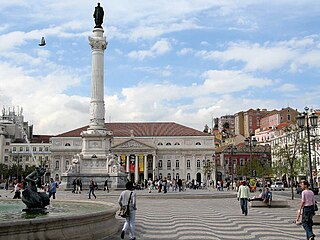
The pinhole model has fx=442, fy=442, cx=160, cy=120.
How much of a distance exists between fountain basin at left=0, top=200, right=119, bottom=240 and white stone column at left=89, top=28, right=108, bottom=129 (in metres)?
36.7

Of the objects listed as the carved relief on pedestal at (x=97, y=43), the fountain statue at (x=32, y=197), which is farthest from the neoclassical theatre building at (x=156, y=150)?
the fountain statue at (x=32, y=197)

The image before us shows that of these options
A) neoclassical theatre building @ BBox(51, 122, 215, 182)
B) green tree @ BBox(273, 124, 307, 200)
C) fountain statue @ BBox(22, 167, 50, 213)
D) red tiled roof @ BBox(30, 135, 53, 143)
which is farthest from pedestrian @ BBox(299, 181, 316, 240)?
red tiled roof @ BBox(30, 135, 53, 143)

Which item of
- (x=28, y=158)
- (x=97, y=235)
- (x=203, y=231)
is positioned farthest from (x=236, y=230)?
(x=28, y=158)

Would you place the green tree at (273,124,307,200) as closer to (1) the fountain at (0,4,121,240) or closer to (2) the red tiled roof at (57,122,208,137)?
(1) the fountain at (0,4,121,240)

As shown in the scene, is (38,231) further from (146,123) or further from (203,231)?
(146,123)

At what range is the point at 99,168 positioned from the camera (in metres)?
48.8

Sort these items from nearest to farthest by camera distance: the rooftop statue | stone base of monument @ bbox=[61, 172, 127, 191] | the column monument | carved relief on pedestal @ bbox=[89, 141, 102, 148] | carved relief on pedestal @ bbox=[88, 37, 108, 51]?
stone base of monument @ bbox=[61, 172, 127, 191] → the column monument → carved relief on pedestal @ bbox=[89, 141, 102, 148] → carved relief on pedestal @ bbox=[88, 37, 108, 51] → the rooftop statue

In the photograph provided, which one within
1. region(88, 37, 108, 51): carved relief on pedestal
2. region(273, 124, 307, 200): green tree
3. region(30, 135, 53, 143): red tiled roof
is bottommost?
region(273, 124, 307, 200): green tree

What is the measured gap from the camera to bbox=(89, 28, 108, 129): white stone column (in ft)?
164

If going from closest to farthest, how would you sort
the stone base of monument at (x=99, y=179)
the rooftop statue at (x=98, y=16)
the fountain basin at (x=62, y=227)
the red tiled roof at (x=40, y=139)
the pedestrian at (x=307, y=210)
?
the fountain basin at (x=62, y=227) → the pedestrian at (x=307, y=210) → the stone base of monument at (x=99, y=179) → the rooftop statue at (x=98, y=16) → the red tiled roof at (x=40, y=139)

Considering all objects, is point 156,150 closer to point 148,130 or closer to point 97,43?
point 148,130

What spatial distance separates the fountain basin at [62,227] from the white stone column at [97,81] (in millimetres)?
36670

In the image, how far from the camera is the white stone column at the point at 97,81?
4988 centimetres

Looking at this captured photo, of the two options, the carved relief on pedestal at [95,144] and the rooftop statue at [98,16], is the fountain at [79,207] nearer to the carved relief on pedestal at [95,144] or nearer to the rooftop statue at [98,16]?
the carved relief on pedestal at [95,144]
